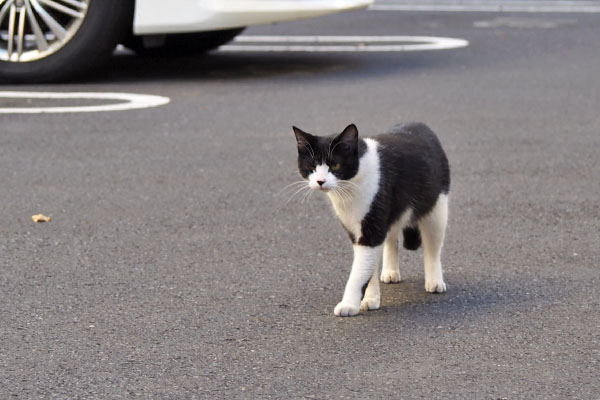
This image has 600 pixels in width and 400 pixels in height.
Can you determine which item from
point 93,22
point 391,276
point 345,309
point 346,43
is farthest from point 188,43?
point 345,309

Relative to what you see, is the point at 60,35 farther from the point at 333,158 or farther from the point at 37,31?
the point at 333,158

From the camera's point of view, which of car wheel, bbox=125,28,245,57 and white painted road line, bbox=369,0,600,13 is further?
white painted road line, bbox=369,0,600,13

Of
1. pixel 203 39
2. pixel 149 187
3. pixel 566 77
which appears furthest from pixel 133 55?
pixel 149 187

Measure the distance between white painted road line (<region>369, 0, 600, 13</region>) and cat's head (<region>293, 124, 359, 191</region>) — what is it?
31.6 feet

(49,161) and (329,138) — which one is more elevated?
(329,138)

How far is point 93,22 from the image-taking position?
8.66 m

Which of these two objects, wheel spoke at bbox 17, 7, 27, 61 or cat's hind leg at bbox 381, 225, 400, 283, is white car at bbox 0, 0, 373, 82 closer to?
wheel spoke at bbox 17, 7, 27, 61

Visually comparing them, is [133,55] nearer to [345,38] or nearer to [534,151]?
[345,38]

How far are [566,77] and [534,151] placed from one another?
2604 millimetres

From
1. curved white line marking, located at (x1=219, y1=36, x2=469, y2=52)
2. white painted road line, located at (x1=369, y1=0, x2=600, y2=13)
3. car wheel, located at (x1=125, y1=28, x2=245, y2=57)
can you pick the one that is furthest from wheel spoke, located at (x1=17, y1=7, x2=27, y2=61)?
white painted road line, located at (x1=369, y1=0, x2=600, y2=13)

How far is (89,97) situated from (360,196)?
4665mm

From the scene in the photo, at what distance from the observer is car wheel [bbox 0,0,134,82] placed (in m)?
8.63

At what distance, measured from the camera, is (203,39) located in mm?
10500

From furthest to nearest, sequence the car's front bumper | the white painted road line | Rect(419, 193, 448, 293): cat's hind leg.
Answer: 1. the white painted road line
2. the car's front bumper
3. Rect(419, 193, 448, 293): cat's hind leg
